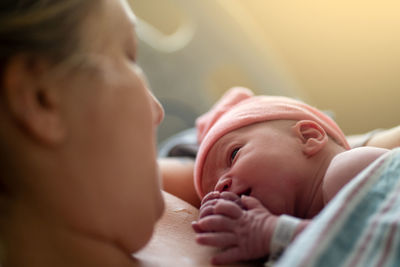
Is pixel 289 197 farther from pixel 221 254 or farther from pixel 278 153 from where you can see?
pixel 221 254

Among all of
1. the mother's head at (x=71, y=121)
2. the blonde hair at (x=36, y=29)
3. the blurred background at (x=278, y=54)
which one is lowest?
the blurred background at (x=278, y=54)

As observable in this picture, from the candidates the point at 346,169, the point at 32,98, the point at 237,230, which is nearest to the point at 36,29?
the point at 32,98

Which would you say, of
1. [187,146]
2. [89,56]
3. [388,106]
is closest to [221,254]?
[89,56]

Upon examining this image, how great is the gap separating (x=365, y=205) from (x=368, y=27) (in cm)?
162

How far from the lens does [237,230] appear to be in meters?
0.70

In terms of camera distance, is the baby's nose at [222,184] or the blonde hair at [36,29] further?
the baby's nose at [222,184]

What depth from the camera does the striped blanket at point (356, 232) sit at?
0.52 meters

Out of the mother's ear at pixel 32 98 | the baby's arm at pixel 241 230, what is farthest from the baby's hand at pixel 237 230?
the mother's ear at pixel 32 98

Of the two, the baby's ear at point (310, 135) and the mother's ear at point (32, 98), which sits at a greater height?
the mother's ear at point (32, 98)

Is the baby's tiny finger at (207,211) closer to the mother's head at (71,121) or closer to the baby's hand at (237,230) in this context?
the baby's hand at (237,230)

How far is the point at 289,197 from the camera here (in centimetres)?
83

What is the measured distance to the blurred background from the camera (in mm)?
1689

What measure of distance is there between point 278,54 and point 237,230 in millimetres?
1658

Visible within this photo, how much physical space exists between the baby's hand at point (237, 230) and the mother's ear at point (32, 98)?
320mm
